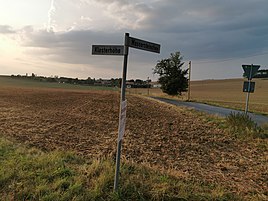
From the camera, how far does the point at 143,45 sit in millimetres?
3449

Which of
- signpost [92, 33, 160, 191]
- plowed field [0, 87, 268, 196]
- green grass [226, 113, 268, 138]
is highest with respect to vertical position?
signpost [92, 33, 160, 191]

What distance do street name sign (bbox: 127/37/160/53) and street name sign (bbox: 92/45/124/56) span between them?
6.4 inches

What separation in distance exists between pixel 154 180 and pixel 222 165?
8.82 feet

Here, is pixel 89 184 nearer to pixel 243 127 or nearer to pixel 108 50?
pixel 108 50

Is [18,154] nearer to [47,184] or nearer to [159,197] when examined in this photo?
[47,184]

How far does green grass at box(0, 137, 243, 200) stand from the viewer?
133 inches

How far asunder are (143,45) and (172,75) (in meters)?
41.4

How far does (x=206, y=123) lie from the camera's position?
1173 centimetres

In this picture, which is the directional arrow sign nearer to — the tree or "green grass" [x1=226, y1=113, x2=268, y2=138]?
"green grass" [x1=226, y1=113, x2=268, y2=138]

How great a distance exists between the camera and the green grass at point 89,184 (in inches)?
133

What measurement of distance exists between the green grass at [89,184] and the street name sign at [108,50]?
2.23 m

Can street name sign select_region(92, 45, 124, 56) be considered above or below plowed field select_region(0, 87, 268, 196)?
above

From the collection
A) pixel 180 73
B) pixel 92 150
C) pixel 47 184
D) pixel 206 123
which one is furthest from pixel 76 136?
pixel 180 73

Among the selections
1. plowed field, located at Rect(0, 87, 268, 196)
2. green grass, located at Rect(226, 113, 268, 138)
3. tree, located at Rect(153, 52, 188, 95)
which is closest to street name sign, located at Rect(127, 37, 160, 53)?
plowed field, located at Rect(0, 87, 268, 196)
